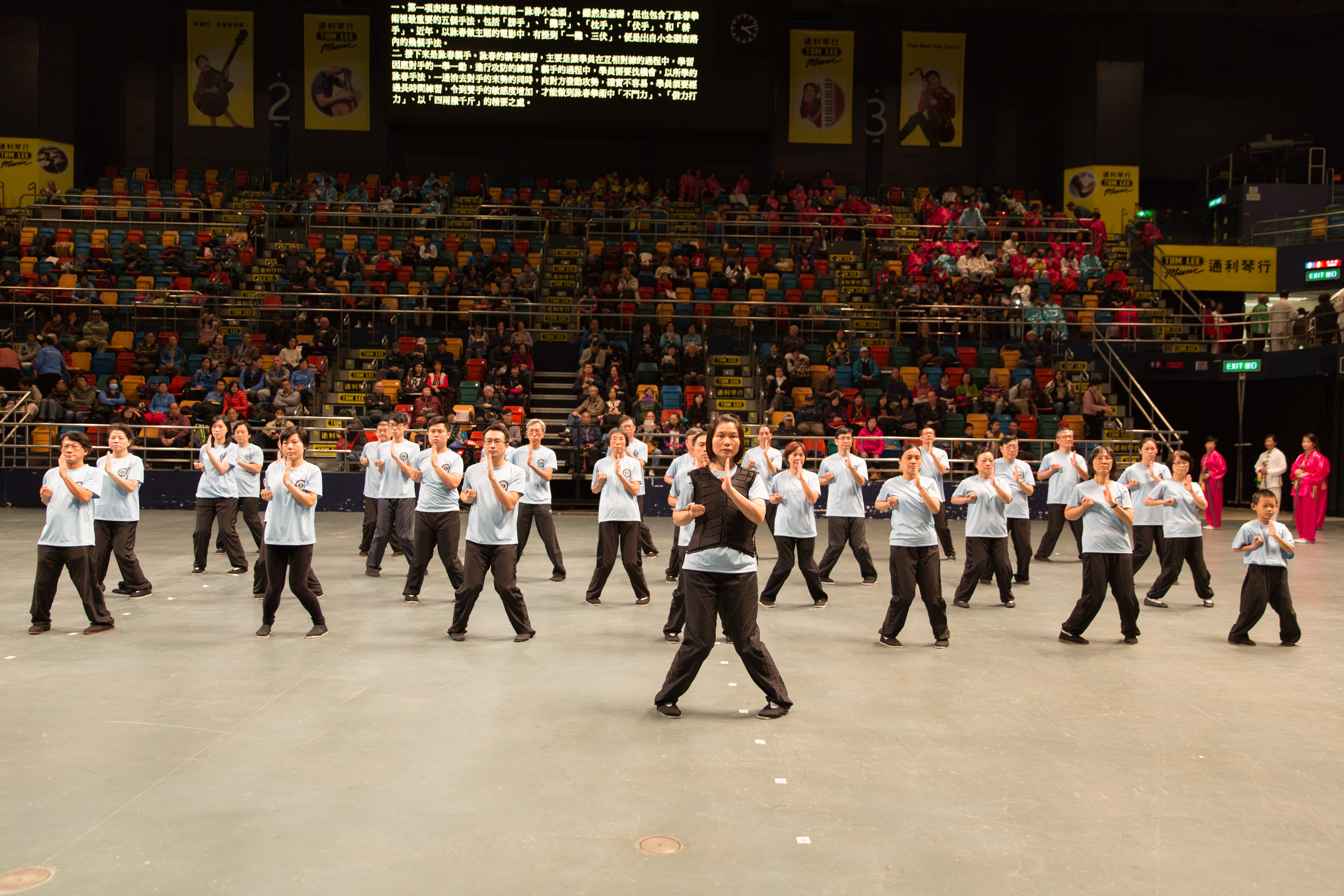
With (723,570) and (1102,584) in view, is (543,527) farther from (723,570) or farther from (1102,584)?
A: (1102,584)

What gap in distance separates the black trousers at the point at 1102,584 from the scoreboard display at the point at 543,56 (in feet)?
58.8

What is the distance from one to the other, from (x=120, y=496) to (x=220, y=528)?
81.5 inches

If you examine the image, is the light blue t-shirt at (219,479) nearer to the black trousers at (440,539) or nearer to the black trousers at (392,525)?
the black trousers at (392,525)

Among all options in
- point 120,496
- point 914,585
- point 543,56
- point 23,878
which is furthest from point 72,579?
point 543,56

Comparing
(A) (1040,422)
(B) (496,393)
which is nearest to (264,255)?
(B) (496,393)

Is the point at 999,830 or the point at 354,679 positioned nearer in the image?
the point at 999,830

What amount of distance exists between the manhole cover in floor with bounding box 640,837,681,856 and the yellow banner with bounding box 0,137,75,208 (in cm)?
2989

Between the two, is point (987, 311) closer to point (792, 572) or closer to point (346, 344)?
point (792, 572)

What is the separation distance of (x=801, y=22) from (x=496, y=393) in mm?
17322

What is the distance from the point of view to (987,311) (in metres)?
23.4

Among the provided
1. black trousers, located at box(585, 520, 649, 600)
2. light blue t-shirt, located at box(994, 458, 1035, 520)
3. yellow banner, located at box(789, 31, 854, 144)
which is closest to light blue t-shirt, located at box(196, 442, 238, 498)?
black trousers, located at box(585, 520, 649, 600)

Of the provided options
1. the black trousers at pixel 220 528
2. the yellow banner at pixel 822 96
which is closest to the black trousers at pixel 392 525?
the black trousers at pixel 220 528

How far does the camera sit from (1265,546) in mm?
8852

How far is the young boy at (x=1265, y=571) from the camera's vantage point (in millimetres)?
8789
